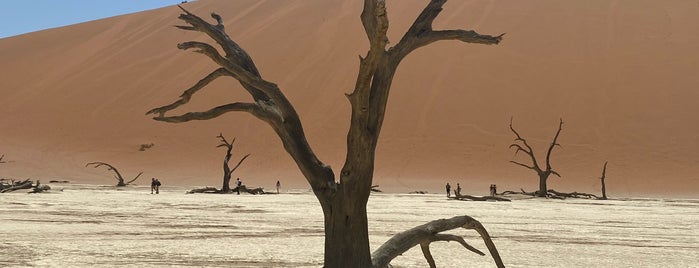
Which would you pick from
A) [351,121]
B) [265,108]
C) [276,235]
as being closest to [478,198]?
[276,235]

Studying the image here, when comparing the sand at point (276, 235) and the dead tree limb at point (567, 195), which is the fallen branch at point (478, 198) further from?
the sand at point (276, 235)

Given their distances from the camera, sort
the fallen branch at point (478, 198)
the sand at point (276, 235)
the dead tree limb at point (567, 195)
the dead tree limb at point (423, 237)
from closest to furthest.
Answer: the dead tree limb at point (423, 237) < the sand at point (276, 235) < the fallen branch at point (478, 198) < the dead tree limb at point (567, 195)

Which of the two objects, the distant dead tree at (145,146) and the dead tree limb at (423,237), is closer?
the dead tree limb at (423,237)

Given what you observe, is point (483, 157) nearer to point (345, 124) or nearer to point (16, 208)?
point (345, 124)

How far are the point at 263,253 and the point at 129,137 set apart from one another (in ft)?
124

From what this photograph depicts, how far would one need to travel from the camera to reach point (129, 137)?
151 ft

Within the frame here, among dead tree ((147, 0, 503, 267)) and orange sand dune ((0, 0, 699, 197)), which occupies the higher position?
orange sand dune ((0, 0, 699, 197))

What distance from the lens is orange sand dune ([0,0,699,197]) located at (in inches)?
1534

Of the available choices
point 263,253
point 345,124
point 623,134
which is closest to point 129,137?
point 345,124

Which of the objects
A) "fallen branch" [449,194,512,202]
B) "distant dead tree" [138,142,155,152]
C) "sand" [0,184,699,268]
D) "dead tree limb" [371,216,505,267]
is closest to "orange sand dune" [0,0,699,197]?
"distant dead tree" [138,142,155,152]

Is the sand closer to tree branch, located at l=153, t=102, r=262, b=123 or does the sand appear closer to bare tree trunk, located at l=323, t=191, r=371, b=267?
bare tree trunk, located at l=323, t=191, r=371, b=267

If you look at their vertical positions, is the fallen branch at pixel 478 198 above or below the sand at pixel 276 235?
above

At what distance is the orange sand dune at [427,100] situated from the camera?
39.0 m

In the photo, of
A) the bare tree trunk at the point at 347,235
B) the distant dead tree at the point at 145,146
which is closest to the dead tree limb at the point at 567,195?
the distant dead tree at the point at 145,146
